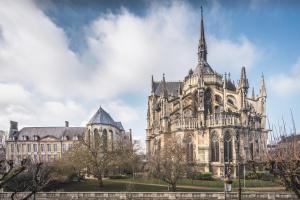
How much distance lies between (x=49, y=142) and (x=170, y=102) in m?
33.7

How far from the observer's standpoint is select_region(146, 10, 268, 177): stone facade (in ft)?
174

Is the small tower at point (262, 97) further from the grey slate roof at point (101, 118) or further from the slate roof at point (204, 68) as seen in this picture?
the grey slate roof at point (101, 118)

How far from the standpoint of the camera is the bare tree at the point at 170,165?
3719 cm

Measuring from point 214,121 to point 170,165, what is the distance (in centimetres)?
1728

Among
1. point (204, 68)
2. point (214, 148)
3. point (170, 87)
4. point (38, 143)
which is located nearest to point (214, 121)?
point (214, 148)

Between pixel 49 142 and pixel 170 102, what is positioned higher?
pixel 170 102

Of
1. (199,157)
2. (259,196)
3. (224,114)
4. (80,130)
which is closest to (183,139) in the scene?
(199,157)

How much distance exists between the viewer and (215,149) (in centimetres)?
5372

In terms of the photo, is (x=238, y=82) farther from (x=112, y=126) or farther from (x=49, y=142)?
(x=49, y=142)

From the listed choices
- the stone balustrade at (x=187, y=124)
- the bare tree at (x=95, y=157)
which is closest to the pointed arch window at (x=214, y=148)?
the stone balustrade at (x=187, y=124)

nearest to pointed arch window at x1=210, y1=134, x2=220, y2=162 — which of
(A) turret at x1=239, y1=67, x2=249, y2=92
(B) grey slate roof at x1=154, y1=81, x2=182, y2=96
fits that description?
(A) turret at x1=239, y1=67, x2=249, y2=92

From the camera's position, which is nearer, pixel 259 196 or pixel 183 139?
pixel 259 196

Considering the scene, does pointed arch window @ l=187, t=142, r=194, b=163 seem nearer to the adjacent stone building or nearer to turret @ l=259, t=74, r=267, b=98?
turret @ l=259, t=74, r=267, b=98

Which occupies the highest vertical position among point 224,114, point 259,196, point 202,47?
point 202,47
